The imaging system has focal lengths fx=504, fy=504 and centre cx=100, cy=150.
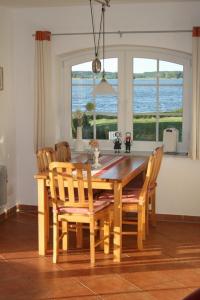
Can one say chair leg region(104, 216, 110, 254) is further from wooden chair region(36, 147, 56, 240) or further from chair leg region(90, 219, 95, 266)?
wooden chair region(36, 147, 56, 240)

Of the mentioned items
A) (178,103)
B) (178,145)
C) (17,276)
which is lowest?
(17,276)

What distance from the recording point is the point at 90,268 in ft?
14.6

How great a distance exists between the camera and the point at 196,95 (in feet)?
18.6

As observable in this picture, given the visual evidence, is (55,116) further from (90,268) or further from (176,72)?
(90,268)

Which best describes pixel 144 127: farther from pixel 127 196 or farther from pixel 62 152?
pixel 127 196

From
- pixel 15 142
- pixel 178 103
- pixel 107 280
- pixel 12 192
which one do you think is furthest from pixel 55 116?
pixel 107 280

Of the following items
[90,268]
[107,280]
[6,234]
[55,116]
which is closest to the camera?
[107,280]

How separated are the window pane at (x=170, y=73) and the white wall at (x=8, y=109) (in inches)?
73.7

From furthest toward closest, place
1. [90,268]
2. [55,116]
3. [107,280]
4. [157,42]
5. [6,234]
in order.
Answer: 1. [55,116]
2. [157,42]
3. [6,234]
4. [90,268]
5. [107,280]

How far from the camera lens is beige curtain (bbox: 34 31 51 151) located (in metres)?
6.07

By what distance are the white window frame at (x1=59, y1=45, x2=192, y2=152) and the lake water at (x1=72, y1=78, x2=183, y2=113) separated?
0.23 ft

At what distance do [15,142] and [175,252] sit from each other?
265cm

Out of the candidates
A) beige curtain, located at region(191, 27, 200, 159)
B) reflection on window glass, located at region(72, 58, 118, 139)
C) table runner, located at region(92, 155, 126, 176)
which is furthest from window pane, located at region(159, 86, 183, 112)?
table runner, located at region(92, 155, 126, 176)

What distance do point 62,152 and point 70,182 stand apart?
132 centimetres
